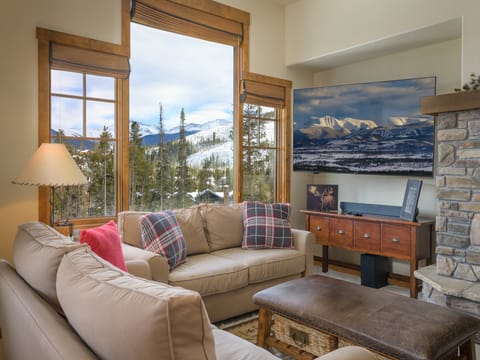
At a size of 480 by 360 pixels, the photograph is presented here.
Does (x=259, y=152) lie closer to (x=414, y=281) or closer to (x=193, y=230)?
(x=193, y=230)

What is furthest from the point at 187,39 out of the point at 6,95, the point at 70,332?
the point at 70,332

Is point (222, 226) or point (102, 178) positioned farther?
point (222, 226)

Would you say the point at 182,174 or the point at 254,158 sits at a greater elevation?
the point at 254,158

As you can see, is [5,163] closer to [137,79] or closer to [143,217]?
[143,217]

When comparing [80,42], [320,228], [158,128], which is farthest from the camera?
[320,228]

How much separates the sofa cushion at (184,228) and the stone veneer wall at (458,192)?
196cm

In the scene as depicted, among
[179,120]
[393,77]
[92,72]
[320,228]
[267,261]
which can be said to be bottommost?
[267,261]

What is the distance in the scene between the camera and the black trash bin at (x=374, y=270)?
3949 millimetres

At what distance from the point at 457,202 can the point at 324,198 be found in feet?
5.15

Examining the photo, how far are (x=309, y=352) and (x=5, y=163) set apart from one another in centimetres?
248

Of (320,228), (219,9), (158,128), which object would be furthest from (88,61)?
(320,228)

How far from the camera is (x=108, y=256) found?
205 centimetres

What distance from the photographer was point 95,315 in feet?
3.34

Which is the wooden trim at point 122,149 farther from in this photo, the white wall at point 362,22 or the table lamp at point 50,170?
the white wall at point 362,22
